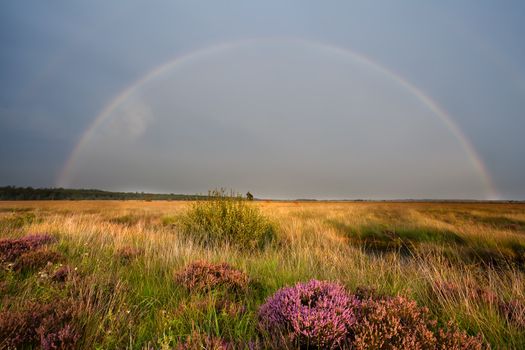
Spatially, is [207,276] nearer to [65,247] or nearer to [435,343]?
[435,343]

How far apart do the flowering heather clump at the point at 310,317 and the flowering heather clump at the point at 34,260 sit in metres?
4.11

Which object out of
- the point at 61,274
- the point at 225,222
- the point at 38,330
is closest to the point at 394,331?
the point at 38,330

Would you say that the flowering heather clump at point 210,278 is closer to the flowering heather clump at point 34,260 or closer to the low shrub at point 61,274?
the low shrub at point 61,274

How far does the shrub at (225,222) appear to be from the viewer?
10.9m

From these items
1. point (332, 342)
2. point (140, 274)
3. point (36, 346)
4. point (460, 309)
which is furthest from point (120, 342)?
point (460, 309)

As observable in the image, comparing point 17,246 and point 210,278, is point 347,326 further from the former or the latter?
point 17,246

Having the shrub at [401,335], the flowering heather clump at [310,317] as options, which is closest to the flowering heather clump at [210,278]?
the flowering heather clump at [310,317]

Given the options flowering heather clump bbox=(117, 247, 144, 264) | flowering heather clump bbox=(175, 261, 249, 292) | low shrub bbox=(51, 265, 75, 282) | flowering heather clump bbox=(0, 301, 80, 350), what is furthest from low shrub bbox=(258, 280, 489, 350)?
flowering heather clump bbox=(117, 247, 144, 264)

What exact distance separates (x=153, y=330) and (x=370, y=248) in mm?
12715

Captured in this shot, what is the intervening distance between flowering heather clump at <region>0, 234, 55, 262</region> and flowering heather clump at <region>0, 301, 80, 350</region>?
2.90 metres

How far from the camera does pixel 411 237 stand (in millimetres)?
16141

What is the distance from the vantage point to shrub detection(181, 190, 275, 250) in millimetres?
10930

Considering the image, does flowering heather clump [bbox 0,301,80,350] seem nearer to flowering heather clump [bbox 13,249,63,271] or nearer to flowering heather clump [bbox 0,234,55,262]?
flowering heather clump [bbox 13,249,63,271]

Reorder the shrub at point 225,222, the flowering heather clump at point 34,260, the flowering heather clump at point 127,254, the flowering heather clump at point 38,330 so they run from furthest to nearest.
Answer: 1. the shrub at point 225,222
2. the flowering heather clump at point 127,254
3. the flowering heather clump at point 34,260
4. the flowering heather clump at point 38,330
